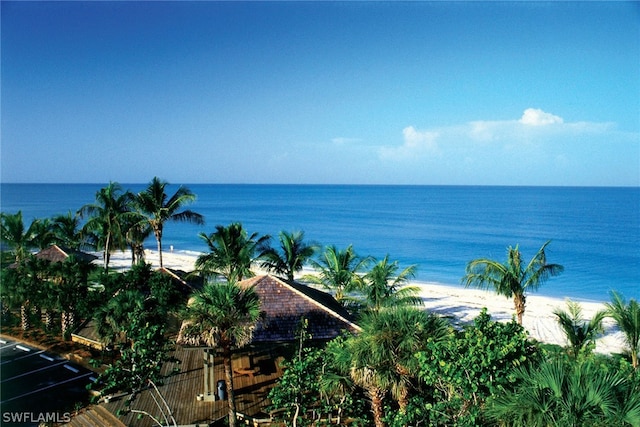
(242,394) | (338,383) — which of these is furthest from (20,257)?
(338,383)

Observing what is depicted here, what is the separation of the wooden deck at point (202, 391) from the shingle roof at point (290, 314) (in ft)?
4.55

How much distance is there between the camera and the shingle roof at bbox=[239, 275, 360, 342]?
13789 millimetres

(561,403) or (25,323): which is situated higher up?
(561,403)

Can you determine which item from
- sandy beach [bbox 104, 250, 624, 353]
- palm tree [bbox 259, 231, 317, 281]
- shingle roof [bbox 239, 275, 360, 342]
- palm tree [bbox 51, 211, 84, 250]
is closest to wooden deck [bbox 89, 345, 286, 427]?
shingle roof [bbox 239, 275, 360, 342]

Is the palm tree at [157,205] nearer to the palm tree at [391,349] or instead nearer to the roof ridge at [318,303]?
the roof ridge at [318,303]

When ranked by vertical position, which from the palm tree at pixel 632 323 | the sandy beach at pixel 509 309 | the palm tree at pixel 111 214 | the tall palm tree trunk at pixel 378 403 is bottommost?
the sandy beach at pixel 509 309

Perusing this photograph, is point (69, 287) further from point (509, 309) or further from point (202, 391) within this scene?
point (509, 309)

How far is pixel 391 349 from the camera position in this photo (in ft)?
27.6

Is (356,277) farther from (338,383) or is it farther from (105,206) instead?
(105,206)

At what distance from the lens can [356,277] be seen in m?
21.1

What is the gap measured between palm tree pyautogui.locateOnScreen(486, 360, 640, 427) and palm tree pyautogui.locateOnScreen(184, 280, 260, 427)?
6.53 metres

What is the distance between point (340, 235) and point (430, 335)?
61.4 meters

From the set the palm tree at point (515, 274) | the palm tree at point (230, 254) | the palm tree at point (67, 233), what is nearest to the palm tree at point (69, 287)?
the palm tree at point (230, 254)

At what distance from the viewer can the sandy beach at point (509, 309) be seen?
23.4 m
